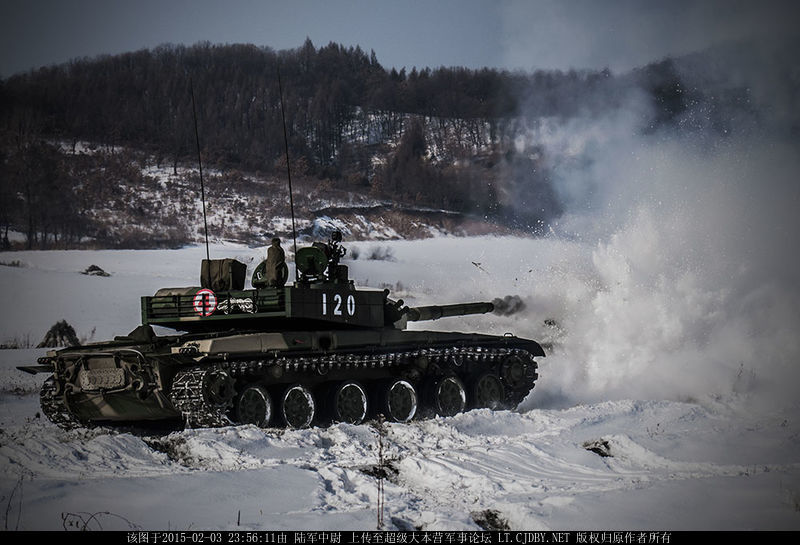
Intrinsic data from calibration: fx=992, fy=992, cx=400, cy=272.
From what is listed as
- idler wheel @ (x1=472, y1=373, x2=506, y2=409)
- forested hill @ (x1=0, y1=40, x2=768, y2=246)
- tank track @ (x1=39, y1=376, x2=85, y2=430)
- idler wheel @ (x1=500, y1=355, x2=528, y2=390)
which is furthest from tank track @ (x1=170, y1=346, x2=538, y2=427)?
forested hill @ (x1=0, y1=40, x2=768, y2=246)

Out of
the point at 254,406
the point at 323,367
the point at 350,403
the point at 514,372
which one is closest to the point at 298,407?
the point at 323,367

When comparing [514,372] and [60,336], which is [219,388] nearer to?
[514,372]

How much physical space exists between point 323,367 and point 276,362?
4.14ft

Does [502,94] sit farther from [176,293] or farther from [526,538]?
[526,538]

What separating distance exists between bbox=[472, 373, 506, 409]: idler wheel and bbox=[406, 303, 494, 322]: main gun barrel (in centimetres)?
159

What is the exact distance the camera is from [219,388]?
50.0ft

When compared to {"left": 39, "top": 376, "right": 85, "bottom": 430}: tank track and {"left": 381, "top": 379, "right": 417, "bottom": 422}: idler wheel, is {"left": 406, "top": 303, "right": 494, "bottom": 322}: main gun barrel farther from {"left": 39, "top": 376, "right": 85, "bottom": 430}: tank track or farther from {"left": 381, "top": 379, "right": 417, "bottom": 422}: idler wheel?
{"left": 39, "top": 376, "right": 85, "bottom": 430}: tank track

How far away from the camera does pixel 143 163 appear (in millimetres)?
50344

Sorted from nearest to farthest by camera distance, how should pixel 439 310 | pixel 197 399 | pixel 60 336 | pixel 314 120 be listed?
pixel 197 399 → pixel 439 310 → pixel 60 336 → pixel 314 120

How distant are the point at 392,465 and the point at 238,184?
3781 cm

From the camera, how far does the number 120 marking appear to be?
17375 mm

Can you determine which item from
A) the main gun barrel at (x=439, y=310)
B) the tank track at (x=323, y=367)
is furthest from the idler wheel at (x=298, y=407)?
the main gun barrel at (x=439, y=310)

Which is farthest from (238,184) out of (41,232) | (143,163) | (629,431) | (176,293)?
(629,431)

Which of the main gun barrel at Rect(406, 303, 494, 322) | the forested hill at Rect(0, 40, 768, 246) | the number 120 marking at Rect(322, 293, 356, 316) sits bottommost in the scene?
the main gun barrel at Rect(406, 303, 494, 322)
